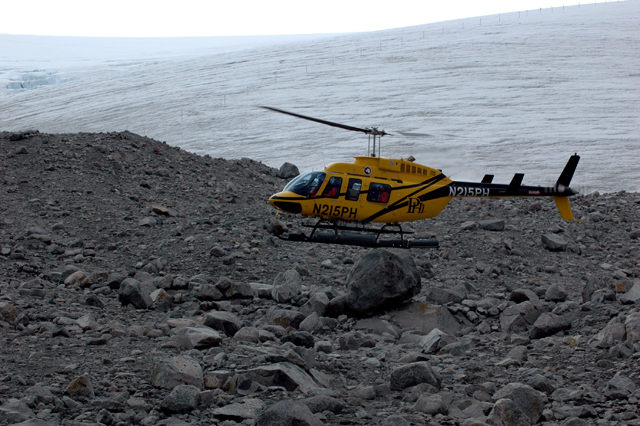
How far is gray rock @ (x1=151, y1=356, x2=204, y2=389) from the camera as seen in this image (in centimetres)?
600

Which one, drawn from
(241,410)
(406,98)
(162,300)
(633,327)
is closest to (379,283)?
(162,300)

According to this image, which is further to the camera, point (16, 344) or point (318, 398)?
point (16, 344)

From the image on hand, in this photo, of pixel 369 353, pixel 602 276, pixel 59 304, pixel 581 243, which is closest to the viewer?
pixel 369 353

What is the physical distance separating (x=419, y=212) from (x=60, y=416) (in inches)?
380

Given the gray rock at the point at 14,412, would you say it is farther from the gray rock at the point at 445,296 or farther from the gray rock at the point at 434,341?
the gray rock at the point at 445,296

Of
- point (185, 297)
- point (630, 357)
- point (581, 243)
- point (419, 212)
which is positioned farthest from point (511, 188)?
point (185, 297)

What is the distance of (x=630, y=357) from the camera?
6.88 meters

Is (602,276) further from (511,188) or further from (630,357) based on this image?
(630,357)

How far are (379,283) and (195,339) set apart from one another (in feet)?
12.8

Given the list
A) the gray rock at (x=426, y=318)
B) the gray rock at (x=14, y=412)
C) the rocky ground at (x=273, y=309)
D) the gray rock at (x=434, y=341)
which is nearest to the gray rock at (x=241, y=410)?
the rocky ground at (x=273, y=309)

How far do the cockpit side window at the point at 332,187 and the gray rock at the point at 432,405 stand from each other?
711 centimetres

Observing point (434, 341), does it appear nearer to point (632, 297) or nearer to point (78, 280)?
point (632, 297)

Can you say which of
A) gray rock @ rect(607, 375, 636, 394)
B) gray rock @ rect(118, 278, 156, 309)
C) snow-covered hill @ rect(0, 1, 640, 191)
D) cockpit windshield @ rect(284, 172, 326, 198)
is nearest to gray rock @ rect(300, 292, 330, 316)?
gray rock @ rect(118, 278, 156, 309)

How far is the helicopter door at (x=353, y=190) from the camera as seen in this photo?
1268cm
